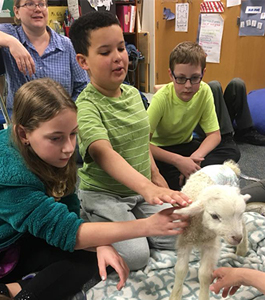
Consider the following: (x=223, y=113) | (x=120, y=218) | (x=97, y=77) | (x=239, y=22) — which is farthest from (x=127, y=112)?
(x=239, y=22)

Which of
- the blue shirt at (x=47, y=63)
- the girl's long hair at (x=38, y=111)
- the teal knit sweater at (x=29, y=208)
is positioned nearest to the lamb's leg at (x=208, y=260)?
the teal knit sweater at (x=29, y=208)

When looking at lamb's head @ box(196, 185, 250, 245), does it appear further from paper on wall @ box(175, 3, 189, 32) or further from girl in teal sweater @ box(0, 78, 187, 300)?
paper on wall @ box(175, 3, 189, 32)

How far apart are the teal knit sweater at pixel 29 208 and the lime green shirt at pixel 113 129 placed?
0.84 ft

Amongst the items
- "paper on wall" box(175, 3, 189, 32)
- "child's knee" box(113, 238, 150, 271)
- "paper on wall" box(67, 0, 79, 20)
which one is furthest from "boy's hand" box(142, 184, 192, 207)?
"paper on wall" box(175, 3, 189, 32)

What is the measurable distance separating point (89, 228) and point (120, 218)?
0.30m

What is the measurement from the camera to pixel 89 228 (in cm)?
82

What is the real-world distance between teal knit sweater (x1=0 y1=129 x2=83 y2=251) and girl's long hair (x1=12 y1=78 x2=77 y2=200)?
0.09 ft

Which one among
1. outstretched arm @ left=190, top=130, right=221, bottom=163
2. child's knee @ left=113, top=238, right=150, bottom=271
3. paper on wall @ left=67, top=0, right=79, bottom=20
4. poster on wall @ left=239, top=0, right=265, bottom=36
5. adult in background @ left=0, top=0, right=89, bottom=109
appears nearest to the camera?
child's knee @ left=113, top=238, right=150, bottom=271

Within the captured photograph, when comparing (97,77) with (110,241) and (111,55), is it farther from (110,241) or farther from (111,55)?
(110,241)

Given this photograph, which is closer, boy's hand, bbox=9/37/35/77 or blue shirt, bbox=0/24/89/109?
boy's hand, bbox=9/37/35/77

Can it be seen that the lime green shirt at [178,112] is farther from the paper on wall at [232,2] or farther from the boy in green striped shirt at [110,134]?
the paper on wall at [232,2]

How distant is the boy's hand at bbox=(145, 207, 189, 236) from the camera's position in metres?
0.74

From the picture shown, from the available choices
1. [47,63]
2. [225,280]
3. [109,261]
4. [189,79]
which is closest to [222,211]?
[225,280]

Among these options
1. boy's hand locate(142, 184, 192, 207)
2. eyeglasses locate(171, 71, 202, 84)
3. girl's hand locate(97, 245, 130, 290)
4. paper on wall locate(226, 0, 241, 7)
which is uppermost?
paper on wall locate(226, 0, 241, 7)
